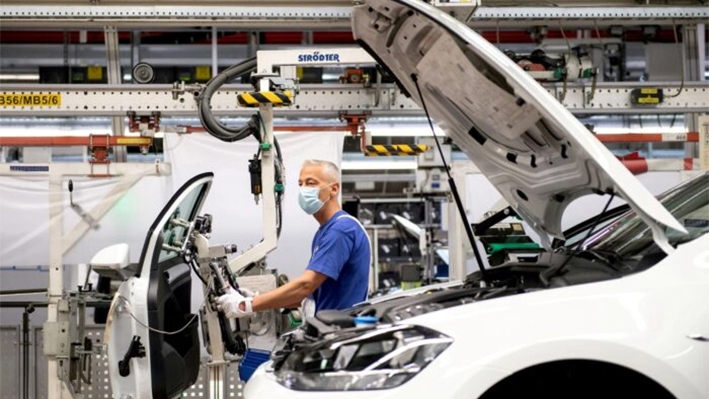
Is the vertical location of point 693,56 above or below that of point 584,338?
above

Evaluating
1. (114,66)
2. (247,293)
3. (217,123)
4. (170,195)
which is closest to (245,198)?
(170,195)

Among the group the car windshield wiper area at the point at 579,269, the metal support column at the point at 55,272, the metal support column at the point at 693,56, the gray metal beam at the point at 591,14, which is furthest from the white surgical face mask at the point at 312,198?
the metal support column at the point at 693,56

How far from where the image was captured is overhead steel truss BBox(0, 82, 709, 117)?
245 inches

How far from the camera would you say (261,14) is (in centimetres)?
598

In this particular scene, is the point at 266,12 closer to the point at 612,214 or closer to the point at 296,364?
the point at 612,214

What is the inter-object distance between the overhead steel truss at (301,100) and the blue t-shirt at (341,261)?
2.44 m

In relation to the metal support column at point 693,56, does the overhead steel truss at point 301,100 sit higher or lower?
lower

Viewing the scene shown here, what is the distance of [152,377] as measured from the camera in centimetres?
443

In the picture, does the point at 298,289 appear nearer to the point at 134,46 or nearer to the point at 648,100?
the point at 648,100

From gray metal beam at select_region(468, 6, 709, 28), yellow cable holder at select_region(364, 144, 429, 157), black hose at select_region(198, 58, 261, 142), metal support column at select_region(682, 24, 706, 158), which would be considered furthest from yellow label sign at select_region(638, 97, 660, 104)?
black hose at select_region(198, 58, 261, 142)

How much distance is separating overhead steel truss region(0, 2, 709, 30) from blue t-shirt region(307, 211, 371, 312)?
2482mm

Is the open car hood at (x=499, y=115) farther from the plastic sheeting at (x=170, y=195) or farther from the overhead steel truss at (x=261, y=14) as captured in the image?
the plastic sheeting at (x=170, y=195)

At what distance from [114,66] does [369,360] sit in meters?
5.05

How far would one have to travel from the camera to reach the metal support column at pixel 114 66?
263 inches
